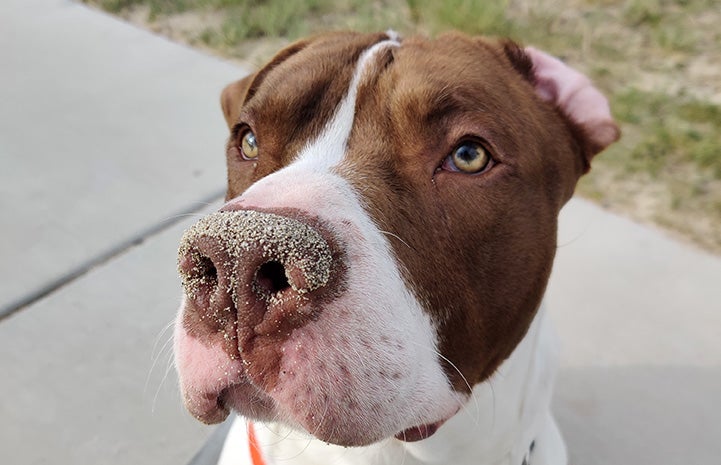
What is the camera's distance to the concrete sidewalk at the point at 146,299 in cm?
304

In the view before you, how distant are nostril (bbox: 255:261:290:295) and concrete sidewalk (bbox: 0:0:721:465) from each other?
1.52 m

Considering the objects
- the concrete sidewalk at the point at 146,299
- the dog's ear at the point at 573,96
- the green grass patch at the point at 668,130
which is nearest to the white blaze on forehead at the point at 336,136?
the dog's ear at the point at 573,96

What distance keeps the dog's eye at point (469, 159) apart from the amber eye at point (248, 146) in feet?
2.01

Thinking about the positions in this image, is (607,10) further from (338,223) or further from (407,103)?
(338,223)

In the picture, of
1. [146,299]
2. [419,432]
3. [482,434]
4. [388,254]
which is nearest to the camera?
[388,254]

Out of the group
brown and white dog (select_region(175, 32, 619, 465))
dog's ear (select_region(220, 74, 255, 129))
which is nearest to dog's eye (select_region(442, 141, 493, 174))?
brown and white dog (select_region(175, 32, 619, 465))

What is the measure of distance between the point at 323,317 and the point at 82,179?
3.63 meters

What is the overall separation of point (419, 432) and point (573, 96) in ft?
3.74

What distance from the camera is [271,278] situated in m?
1.34

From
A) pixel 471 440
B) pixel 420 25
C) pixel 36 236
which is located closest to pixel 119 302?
pixel 36 236

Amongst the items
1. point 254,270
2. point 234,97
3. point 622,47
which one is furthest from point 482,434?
point 622,47

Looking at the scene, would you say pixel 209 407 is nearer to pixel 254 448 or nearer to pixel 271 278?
pixel 271 278

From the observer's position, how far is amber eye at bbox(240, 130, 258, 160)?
2.09 m

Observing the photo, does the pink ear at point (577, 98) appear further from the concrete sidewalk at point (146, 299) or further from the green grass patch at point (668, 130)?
the green grass patch at point (668, 130)
